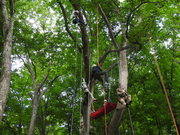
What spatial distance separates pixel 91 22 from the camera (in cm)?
725

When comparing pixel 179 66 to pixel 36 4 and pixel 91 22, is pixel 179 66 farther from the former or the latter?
pixel 36 4

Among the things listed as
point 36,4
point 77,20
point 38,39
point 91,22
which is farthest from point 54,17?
point 77,20

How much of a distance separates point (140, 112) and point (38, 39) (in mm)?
6875

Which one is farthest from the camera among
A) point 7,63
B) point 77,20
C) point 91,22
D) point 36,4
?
point 36,4

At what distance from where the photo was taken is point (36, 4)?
11398 millimetres

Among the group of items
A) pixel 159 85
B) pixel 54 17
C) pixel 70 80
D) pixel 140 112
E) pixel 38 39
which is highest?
pixel 54 17

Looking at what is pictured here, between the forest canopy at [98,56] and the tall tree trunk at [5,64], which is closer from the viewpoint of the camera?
the tall tree trunk at [5,64]

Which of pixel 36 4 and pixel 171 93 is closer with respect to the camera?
pixel 171 93

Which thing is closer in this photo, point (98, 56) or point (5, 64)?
point (5, 64)

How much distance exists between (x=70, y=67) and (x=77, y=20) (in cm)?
499

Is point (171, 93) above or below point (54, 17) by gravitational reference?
below

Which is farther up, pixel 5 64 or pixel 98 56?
pixel 98 56

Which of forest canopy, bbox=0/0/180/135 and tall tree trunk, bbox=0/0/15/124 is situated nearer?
tall tree trunk, bbox=0/0/15/124

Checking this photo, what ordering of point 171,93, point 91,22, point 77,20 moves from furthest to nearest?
point 171,93 < point 91,22 < point 77,20
